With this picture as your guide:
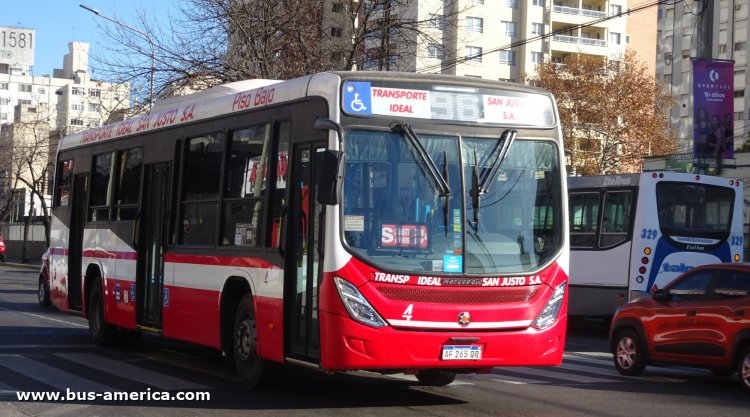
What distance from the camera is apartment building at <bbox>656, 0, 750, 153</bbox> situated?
84.6m

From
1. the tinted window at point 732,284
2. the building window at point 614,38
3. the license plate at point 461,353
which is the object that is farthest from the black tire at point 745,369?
the building window at point 614,38

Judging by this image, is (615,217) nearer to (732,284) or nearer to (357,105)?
(732,284)

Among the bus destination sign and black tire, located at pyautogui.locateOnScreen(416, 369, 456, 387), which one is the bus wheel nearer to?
black tire, located at pyautogui.locateOnScreen(416, 369, 456, 387)

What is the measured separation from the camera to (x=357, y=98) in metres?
9.97

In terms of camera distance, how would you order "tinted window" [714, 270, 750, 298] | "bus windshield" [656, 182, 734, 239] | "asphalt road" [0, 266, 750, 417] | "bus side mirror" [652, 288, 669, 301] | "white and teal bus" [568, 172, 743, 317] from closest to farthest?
"asphalt road" [0, 266, 750, 417]
"tinted window" [714, 270, 750, 298]
"bus side mirror" [652, 288, 669, 301]
"white and teal bus" [568, 172, 743, 317]
"bus windshield" [656, 182, 734, 239]

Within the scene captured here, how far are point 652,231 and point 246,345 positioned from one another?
41.4ft

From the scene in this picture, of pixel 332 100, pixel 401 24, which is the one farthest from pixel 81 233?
pixel 401 24

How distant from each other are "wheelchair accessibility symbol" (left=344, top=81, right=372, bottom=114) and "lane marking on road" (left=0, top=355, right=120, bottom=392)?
14.1ft

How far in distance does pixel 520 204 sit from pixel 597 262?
13.2 meters

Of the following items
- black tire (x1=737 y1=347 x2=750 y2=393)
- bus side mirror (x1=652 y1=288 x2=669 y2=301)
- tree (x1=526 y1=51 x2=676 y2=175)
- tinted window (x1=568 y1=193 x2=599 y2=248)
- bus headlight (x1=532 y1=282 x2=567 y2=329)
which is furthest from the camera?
tree (x1=526 y1=51 x2=676 y2=175)

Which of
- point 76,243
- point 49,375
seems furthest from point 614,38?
point 49,375

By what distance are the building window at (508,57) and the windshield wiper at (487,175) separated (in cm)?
6863

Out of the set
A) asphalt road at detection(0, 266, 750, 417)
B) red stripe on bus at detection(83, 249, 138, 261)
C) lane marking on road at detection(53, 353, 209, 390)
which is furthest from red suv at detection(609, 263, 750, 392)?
red stripe on bus at detection(83, 249, 138, 261)

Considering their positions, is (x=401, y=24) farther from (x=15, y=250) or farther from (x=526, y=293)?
(x=15, y=250)
